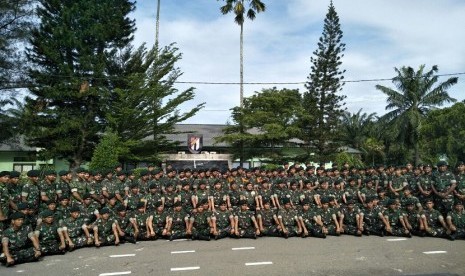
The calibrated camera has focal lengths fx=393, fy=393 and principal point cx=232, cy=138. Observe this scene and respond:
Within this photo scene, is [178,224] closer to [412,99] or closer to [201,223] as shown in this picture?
[201,223]

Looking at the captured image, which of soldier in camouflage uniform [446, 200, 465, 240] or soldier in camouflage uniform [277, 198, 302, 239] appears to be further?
soldier in camouflage uniform [277, 198, 302, 239]

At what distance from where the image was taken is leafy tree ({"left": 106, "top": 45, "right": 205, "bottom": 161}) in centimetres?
2038

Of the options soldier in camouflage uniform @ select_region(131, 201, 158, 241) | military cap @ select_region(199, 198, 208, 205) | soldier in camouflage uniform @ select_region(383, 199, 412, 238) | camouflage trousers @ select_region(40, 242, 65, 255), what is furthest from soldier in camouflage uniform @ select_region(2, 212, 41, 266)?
soldier in camouflage uniform @ select_region(383, 199, 412, 238)

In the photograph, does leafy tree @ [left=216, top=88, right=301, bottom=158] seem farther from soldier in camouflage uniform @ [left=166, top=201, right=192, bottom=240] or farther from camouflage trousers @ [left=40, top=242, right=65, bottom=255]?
camouflage trousers @ [left=40, top=242, right=65, bottom=255]

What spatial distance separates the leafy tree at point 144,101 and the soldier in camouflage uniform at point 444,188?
1370cm

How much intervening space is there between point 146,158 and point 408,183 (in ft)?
43.7

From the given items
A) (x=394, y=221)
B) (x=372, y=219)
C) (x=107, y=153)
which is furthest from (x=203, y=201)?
(x=107, y=153)

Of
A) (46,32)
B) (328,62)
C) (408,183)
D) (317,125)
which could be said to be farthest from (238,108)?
(408,183)

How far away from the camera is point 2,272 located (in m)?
6.81

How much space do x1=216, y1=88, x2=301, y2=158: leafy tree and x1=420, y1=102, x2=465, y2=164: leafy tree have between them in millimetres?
10583

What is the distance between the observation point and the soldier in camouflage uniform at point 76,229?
27.7 feet

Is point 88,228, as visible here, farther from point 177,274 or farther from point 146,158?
point 146,158

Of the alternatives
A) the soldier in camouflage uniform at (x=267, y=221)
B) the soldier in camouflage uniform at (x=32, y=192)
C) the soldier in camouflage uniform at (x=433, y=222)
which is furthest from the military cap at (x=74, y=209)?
the soldier in camouflage uniform at (x=433, y=222)

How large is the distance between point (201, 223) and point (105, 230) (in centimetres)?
222
